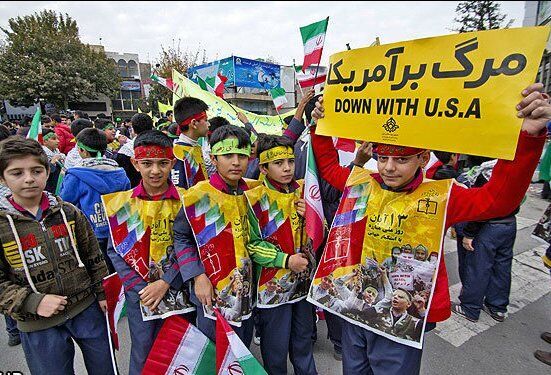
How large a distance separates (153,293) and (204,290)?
14.4 inches

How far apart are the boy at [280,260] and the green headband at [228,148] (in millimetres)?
222

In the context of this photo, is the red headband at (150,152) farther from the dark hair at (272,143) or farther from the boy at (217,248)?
the dark hair at (272,143)

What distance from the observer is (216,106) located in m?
5.00

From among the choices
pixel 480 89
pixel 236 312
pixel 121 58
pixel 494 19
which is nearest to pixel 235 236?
pixel 236 312

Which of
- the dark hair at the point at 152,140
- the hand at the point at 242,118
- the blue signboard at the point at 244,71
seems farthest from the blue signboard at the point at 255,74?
the dark hair at the point at 152,140

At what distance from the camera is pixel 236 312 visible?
6.60 ft

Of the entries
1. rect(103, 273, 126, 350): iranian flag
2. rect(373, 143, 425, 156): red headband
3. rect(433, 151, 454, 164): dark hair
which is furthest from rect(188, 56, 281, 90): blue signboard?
rect(373, 143, 425, 156): red headband

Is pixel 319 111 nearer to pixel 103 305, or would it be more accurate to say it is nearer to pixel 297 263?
pixel 297 263

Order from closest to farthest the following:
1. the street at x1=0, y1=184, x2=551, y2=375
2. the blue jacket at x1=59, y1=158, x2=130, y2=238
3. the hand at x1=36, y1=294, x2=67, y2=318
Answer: the hand at x1=36, y1=294, x2=67, y2=318 → the street at x1=0, y1=184, x2=551, y2=375 → the blue jacket at x1=59, y1=158, x2=130, y2=238

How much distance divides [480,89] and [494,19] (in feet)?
79.1

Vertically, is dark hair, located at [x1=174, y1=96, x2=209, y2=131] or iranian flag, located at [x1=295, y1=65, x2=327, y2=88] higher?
iranian flag, located at [x1=295, y1=65, x2=327, y2=88]

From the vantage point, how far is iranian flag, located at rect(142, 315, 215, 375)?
2053 millimetres

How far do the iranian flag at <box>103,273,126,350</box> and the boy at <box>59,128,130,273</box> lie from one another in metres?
1.03

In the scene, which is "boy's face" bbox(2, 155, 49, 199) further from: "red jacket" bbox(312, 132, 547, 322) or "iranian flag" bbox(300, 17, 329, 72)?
"red jacket" bbox(312, 132, 547, 322)
